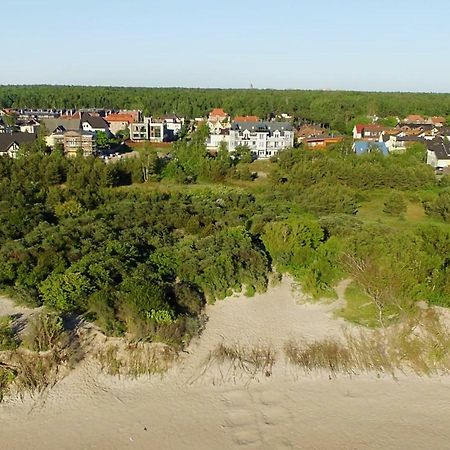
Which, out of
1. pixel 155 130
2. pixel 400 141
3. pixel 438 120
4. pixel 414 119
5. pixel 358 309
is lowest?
pixel 358 309

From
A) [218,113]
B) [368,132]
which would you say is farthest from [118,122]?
[368,132]

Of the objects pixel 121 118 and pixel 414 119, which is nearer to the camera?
pixel 121 118

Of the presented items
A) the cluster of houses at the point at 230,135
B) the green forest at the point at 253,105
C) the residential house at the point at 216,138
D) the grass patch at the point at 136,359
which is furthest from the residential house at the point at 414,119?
the grass patch at the point at 136,359

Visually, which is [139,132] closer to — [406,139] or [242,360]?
[406,139]

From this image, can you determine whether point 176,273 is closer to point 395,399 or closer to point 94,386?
point 94,386

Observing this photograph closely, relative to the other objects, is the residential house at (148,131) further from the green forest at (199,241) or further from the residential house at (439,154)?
the residential house at (439,154)

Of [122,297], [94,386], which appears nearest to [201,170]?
[122,297]
